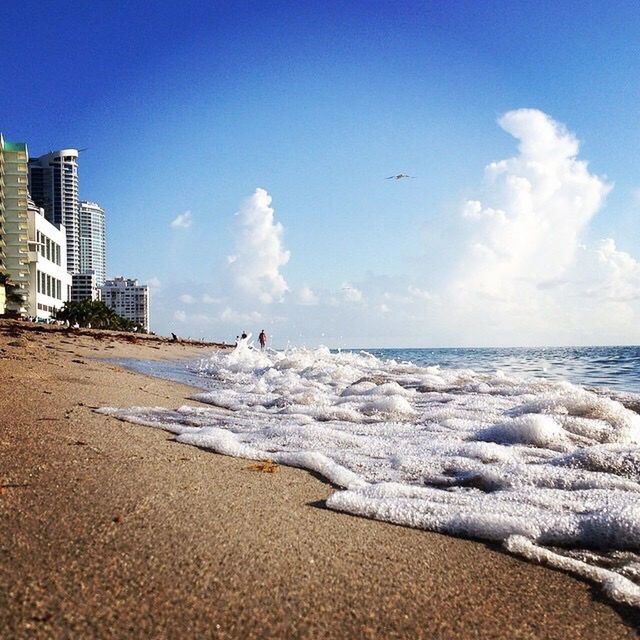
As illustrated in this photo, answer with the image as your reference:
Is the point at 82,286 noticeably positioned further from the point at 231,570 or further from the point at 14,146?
the point at 231,570

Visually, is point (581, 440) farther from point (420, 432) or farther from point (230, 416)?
point (230, 416)

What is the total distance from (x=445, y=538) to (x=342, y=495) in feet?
1.84

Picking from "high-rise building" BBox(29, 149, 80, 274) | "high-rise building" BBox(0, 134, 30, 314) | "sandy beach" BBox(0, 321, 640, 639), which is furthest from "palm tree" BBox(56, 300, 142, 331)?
"high-rise building" BBox(29, 149, 80, 274)

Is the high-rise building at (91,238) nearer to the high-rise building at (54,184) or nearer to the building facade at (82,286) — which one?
the high-rise building at (54,184)

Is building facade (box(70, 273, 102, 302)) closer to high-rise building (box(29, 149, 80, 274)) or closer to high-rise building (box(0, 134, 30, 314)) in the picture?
high-rise building (box(29, 149, 80, 274))

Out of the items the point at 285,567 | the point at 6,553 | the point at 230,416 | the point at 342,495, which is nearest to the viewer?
the point at 6,553

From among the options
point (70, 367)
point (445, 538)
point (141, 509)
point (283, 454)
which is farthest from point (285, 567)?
point (70, 367)

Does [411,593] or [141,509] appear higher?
[141,509]

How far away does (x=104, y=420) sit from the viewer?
4105 millimetres

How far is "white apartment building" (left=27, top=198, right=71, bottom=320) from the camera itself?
55.2 m

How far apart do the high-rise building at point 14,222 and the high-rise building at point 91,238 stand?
12627 cm

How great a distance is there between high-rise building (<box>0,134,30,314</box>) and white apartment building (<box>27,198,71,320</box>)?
61 centimetres

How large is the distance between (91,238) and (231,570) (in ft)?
666

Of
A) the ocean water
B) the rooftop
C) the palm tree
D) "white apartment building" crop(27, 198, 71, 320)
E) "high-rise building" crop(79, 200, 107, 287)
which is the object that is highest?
"high-rise building" crop(79, 200, 107, 287)
